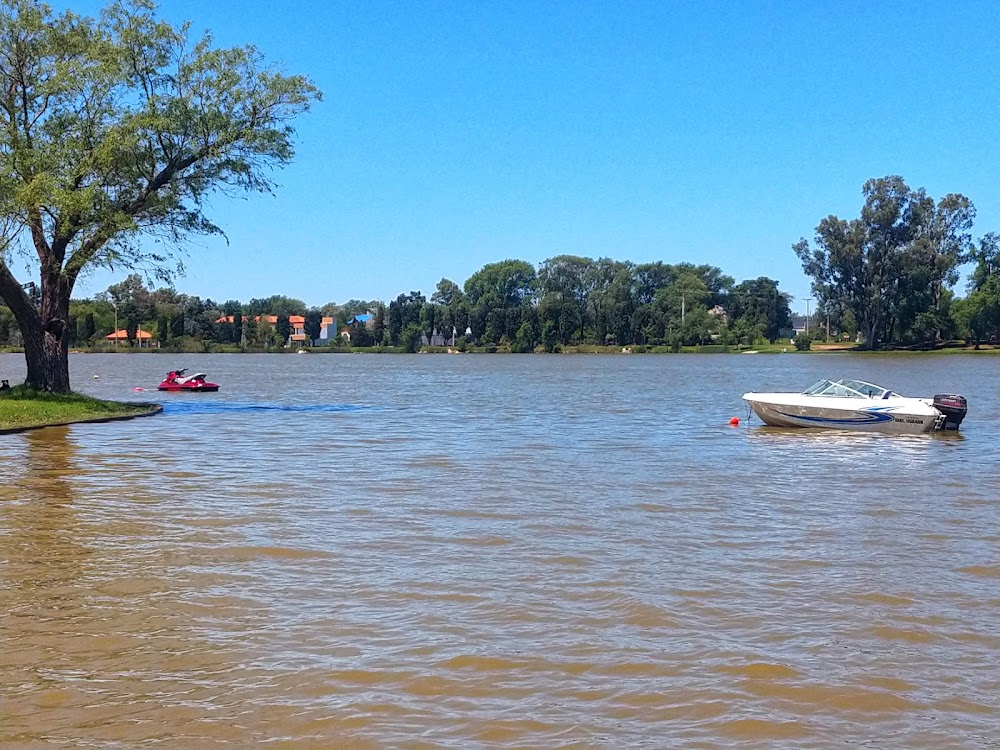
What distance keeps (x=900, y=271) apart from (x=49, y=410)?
10806 centimetres

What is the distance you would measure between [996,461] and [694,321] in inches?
5179

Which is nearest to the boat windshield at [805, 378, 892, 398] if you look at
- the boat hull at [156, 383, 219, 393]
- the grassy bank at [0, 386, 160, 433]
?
the grassy bank at [0, 386, 160, 433]

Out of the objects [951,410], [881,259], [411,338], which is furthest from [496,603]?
[411,338]

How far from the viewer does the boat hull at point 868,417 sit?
28109 millimetres

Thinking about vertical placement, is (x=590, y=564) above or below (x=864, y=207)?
below

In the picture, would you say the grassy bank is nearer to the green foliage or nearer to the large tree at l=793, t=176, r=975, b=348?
the large tree at l=793, t=176, r=975, b=348

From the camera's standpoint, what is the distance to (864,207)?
118375 millimetres

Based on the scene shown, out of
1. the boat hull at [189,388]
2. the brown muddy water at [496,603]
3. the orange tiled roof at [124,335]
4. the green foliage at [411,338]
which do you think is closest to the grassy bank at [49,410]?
the brown muddy water at [496,603]

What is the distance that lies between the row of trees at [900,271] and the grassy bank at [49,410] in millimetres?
99995

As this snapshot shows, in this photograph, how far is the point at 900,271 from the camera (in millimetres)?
118375

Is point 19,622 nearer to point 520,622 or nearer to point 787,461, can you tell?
point 520,622

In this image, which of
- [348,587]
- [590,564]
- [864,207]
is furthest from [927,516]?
[864,207]

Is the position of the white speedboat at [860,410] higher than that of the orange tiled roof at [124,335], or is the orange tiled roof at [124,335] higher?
the orange tiled roof at [124,335]

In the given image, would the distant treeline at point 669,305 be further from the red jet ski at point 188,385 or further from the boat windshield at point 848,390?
the boat windshield at point 848,390
